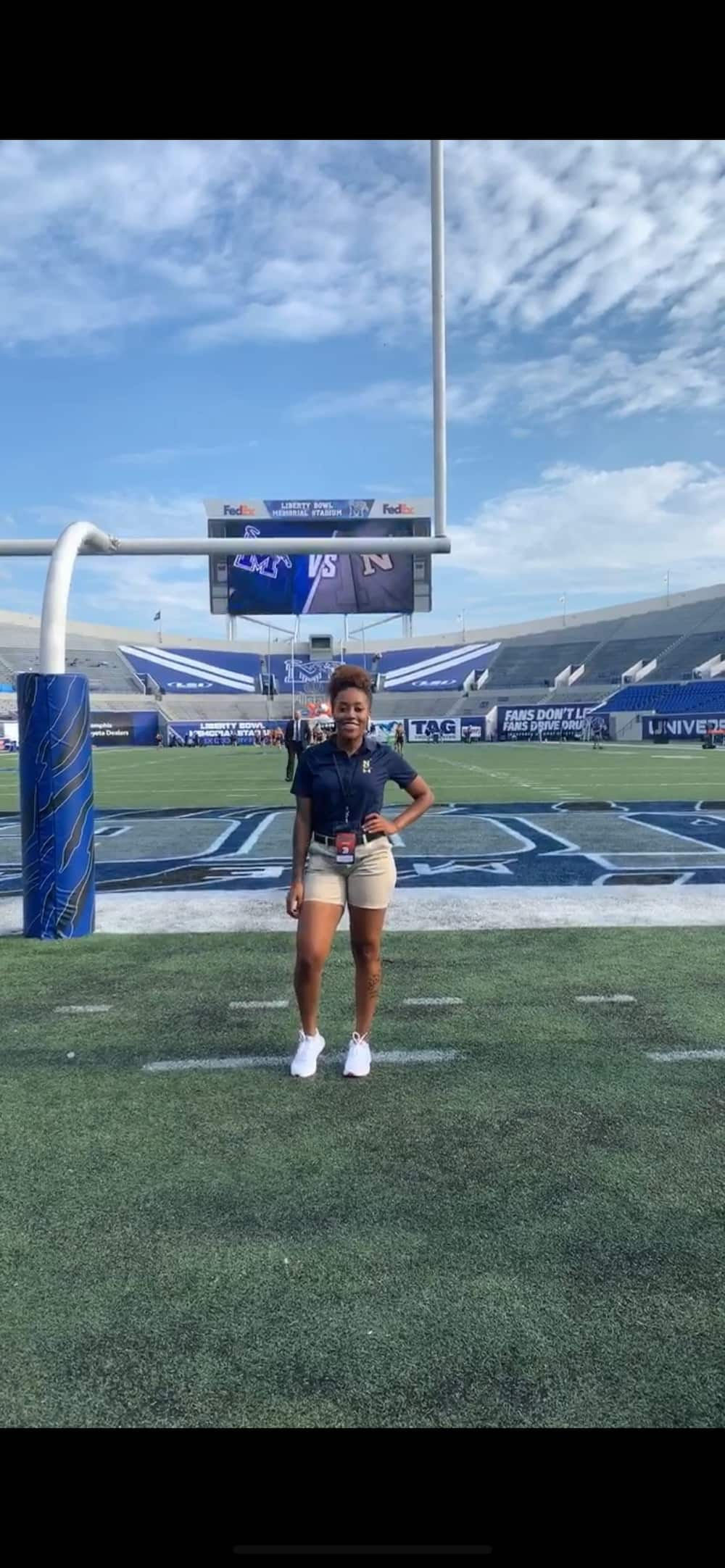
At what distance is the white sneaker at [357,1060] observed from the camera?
12.3 feet

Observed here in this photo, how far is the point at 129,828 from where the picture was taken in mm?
12930

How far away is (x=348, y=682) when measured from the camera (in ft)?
12.0

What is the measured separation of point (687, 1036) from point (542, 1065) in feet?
2.55

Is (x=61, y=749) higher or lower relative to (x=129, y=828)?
higher

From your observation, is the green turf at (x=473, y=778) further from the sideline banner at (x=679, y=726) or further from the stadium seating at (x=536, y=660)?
the stadium seating at (x=536, y=660)

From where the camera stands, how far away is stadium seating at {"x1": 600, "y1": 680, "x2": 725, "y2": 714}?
57.5 metres

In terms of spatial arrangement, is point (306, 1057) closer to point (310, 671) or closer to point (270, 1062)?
point (270, 1062)

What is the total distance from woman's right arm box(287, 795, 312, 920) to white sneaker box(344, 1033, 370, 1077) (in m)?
0.58

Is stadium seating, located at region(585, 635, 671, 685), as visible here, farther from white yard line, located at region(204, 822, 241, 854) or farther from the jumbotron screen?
white yard line, located at region(204, 822, 241, 854)

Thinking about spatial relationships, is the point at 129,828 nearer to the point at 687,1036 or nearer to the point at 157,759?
the point at 687,1036

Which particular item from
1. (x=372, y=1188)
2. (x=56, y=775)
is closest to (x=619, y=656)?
(x=56, y=775)

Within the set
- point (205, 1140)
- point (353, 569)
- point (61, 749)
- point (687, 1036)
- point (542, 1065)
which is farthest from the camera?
point (353, 569)

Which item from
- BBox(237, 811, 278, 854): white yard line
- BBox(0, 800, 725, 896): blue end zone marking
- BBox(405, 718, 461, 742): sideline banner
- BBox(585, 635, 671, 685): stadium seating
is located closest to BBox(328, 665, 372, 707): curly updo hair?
BBox(0, 800, 725, 896): blue end zone marking
